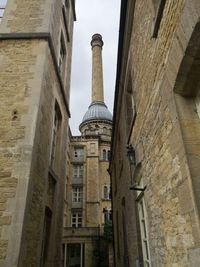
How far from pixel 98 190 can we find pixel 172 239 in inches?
1045

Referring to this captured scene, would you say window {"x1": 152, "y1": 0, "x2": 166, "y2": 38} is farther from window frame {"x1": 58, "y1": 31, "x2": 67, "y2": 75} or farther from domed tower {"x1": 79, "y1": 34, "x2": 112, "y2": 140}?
domed tower {"x1": 79, "y1": 34, "x2": 112, "y2": 140}

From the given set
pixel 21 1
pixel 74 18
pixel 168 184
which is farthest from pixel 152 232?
pixel 74 18

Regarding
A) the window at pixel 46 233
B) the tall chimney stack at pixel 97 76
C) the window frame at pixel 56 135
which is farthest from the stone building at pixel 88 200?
the window frame at pixel 56 135

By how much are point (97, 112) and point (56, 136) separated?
93.3ft

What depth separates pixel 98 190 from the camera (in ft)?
96.1

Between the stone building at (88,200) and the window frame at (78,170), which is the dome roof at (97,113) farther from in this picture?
the window frame at (78,170)

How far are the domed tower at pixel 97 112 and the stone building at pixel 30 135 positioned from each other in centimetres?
2670

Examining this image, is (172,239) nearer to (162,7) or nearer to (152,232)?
(152,232)

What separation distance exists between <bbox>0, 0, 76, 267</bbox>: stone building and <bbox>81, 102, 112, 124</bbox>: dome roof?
27.0 metres

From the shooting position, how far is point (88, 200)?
94.2 ft

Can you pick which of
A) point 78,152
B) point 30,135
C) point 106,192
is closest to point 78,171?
point 78,152

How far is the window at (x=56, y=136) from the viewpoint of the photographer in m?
9.30

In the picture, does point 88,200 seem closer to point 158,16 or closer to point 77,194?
point 77,194

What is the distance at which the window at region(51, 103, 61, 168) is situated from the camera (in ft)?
A: 30.5
